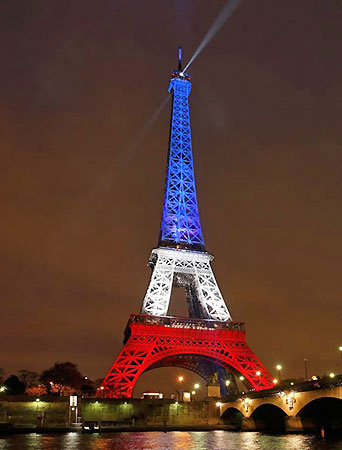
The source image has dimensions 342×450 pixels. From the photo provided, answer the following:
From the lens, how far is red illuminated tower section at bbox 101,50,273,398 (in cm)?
6412

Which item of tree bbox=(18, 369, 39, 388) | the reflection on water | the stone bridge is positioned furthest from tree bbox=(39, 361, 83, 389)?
the reflection on water

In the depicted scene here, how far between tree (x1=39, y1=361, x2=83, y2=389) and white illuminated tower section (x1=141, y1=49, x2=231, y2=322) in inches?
1432

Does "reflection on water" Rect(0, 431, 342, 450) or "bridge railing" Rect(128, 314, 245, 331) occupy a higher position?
"bridge railing" Rect(128, 314, 245, 331)

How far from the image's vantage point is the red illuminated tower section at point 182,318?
64.1 metres

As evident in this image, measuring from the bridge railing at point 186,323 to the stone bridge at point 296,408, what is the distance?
37.8 feet

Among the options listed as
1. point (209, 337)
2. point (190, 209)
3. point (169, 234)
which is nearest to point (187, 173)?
point (190, 209)

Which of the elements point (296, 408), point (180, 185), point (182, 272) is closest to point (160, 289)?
point (182, 272)

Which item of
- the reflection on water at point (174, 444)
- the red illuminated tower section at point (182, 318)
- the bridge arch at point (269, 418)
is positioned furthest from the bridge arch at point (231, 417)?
the reflection on water at point (174, 444)

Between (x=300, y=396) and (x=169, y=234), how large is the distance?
46.9 m

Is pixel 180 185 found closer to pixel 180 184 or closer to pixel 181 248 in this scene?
pixel 180 184

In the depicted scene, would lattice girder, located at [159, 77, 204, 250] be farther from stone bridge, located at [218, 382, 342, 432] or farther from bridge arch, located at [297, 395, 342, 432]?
bridge arch, located at [297, 395, 342, 432]

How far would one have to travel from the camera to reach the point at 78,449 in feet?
97.6

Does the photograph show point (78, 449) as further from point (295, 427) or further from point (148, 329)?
point (148, 329)

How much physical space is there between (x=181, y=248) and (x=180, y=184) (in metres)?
17.0
